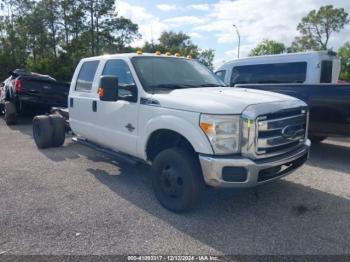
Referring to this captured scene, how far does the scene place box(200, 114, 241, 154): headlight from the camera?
342 centimetres

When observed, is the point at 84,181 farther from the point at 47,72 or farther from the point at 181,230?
the point at 47,72

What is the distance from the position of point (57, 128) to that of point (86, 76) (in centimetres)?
201

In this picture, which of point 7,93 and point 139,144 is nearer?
point 139,144

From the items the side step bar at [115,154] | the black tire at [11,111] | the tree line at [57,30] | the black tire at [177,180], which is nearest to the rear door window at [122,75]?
the side step bar at [115,154]

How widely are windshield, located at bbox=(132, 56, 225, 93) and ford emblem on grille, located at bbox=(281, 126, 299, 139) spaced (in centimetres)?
138

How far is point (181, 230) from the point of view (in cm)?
354

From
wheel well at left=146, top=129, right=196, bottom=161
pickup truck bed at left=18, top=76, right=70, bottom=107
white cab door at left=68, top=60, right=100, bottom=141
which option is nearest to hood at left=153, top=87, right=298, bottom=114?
wheel well at left=146, top=129, right=196, bottom=161

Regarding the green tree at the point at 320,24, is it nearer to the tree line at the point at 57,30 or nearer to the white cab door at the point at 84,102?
the tree line at the point at 57,30

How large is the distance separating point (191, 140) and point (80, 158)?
3661 mm

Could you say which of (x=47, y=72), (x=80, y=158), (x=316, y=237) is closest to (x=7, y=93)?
(x=80, y=158)

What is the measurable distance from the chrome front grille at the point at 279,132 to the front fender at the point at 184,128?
571 mm

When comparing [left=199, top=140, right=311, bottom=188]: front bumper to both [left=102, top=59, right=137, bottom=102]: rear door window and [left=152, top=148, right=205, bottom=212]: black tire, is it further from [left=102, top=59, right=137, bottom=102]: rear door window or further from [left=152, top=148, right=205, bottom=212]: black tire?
[left=102, top=59, right=137, bottom=102]: rear door window

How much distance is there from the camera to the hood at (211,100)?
11.4 feet

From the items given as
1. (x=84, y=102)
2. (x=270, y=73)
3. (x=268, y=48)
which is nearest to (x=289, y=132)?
(x=84, y=102)
